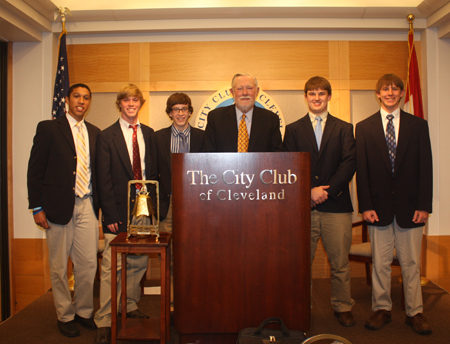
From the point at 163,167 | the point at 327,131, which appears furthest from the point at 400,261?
the point at 163,167

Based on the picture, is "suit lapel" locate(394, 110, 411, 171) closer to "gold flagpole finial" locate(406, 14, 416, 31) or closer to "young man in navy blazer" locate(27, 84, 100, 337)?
"gold flagpole finial" locate(406, 14, 416, 31)

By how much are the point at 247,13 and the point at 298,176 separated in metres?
2.70

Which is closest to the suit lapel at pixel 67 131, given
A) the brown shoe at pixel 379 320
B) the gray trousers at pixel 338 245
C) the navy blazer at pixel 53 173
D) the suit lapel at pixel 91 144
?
the navy blazer at pixel 53 173

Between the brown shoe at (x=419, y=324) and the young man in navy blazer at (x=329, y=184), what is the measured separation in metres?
0.46

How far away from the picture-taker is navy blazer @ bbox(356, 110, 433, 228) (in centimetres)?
288

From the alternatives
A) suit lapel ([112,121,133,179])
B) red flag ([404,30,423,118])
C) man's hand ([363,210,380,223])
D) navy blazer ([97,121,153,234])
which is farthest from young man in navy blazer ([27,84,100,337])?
red flag ([404,30,423,118])

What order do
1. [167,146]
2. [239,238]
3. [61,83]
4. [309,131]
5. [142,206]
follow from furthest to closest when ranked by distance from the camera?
[61,83] → [167,146] → [309,131] → [142,206] → [239,238]

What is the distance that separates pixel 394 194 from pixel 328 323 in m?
1.21

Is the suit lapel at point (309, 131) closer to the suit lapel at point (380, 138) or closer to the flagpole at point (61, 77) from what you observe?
the suit lapel at point (380, 138)

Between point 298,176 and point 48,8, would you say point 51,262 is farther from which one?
point 48,8

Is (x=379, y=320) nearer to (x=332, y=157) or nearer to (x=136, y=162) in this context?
(x=332, y=157)

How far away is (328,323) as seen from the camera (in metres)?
2.97

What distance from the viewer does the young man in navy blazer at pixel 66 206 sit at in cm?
287

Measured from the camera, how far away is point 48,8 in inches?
154
